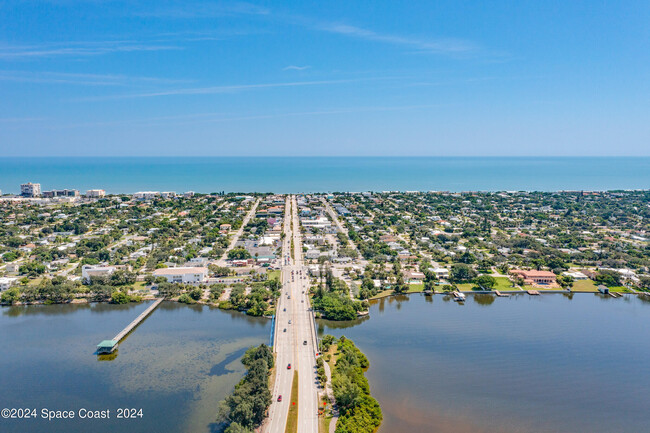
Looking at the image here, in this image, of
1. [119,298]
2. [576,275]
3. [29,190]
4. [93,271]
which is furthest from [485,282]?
[29,190]

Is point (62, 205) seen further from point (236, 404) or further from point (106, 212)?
point (236, 404)

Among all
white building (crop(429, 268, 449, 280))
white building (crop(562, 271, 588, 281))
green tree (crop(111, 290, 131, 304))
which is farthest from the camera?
white building (crop(562, 271, 588, 281))

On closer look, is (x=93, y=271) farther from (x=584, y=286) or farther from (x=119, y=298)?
(x=584, y=286)

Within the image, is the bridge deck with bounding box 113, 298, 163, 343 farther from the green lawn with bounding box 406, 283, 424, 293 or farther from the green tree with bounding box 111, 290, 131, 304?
the green lawn with bounding box 406, 283, 424, 293

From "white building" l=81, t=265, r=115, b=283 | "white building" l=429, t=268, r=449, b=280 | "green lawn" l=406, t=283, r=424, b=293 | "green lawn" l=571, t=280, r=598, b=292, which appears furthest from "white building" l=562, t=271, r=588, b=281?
"white building" l=81, t=265, r=115, b=283

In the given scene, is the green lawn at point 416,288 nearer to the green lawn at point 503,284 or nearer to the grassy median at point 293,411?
the green lawn at point 503,284

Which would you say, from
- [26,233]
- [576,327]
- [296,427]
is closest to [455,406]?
[296,427]
